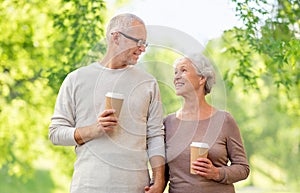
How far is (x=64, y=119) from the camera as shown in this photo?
8.80 ft

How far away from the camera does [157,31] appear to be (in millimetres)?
2840

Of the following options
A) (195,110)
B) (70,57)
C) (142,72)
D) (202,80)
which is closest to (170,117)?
(195,110)

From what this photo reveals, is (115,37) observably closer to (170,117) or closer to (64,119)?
(64,119)

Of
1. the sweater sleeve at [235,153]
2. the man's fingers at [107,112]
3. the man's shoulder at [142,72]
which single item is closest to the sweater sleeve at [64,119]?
the man's fingers at [107,112]

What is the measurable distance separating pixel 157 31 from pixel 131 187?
71 centimetres

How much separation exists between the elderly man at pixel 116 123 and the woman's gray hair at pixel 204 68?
29cm

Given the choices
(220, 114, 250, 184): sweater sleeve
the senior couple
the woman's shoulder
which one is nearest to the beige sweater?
A: the senior couple

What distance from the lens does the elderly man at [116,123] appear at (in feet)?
8.65

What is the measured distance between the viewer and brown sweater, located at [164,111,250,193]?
285 cm

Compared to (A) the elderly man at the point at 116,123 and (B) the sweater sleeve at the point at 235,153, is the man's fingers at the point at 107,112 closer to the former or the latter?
(A) the elderly man at the point at 116,123

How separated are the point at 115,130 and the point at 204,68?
1.87 feet

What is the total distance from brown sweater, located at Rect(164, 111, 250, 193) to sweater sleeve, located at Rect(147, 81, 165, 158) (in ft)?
0.46

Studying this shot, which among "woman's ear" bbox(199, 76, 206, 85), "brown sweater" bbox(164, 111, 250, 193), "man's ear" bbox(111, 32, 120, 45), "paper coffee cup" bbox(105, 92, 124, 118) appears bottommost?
"brown sweater" bbox(164, 111, 250, 193)

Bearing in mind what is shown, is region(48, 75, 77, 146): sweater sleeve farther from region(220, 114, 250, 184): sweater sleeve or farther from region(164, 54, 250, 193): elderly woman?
region(220, 114, 250, 184): sweater sleeve
